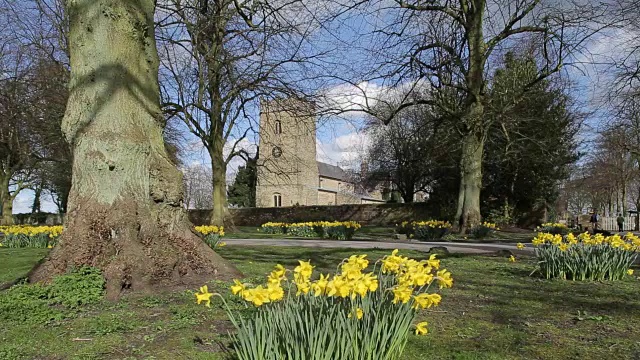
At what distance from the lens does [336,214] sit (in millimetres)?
38531

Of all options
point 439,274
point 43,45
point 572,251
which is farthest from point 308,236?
point 439,274

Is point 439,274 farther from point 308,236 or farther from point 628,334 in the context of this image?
point 308,236

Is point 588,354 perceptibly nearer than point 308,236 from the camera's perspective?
Yes

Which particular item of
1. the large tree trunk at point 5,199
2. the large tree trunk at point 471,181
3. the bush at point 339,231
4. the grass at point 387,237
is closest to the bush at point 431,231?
the grass at point 387,237

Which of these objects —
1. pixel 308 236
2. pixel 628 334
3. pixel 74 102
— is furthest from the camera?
pixel 308 236

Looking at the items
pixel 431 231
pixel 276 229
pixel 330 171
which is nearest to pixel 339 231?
pixel 431 231

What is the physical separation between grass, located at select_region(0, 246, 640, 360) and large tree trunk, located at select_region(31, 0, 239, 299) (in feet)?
1.44

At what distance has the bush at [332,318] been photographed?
8.18 ft

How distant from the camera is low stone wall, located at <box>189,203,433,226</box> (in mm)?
34094

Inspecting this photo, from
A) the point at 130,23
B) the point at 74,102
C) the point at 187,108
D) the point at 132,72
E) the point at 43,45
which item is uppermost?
the point at 43,45

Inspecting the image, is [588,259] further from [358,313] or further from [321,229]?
[321,229]

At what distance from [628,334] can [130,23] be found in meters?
5.80

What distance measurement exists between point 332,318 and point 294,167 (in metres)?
25.0

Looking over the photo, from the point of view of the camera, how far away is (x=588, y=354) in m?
3.31
